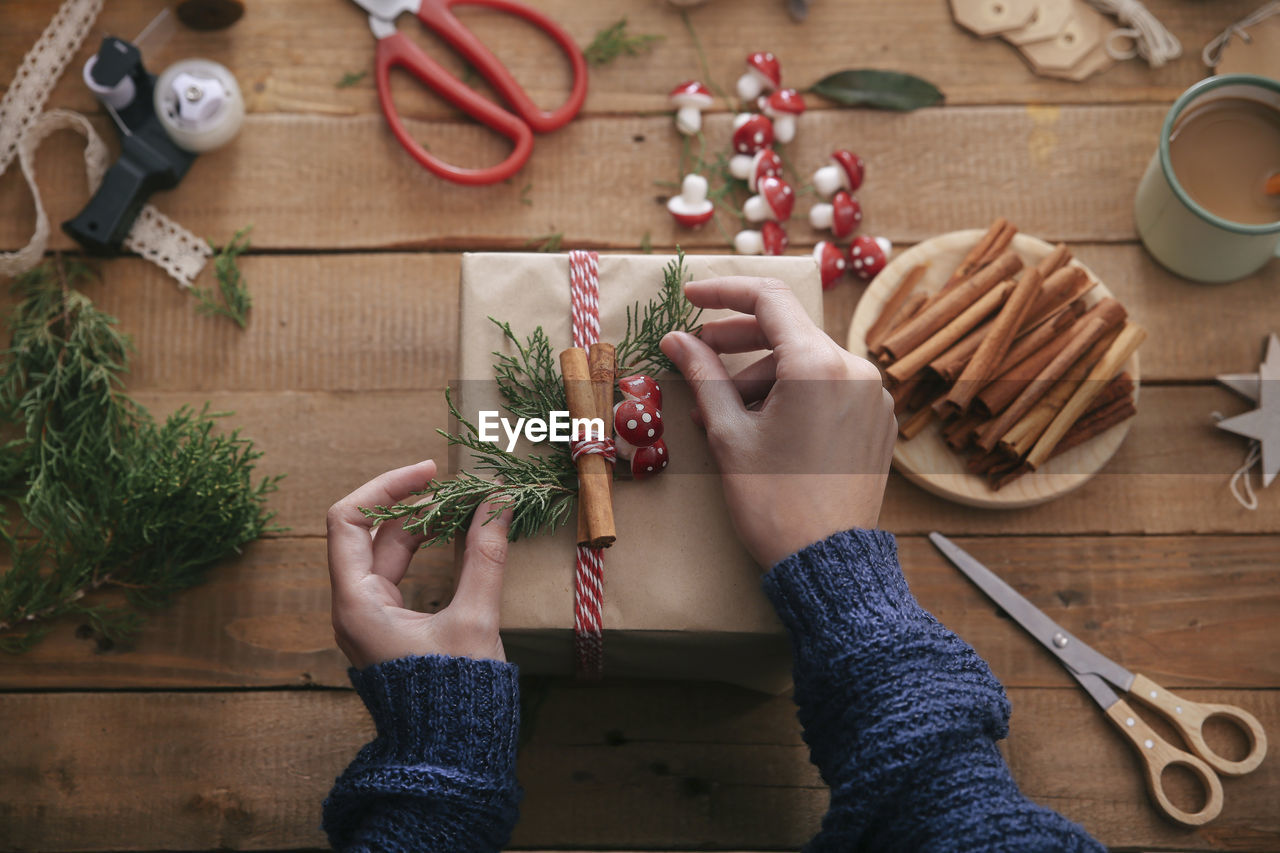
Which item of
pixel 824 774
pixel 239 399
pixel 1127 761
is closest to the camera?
pixel 824 774

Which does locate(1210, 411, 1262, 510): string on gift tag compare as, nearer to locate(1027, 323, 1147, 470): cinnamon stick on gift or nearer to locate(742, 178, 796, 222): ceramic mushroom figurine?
locate(1027, 323, 1147, 470): cinnamon stick on gift

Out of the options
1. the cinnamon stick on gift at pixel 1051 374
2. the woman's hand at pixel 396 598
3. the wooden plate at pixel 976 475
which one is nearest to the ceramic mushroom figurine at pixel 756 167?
the wooden plate at pixel 976 475

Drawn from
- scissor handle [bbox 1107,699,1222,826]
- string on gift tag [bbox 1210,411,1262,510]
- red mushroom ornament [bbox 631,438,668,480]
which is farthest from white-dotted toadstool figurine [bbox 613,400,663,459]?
string on gift tag [bbox 1210,411,1262,510]

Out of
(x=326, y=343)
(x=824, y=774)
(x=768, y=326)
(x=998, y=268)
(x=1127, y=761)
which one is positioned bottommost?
(x=1127, y=761)

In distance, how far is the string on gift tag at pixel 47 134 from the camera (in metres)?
1.37

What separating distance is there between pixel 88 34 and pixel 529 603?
1.17 m

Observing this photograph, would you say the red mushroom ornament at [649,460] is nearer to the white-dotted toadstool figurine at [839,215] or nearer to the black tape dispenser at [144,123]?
the white-dotted toadstool figurine at [839,215]

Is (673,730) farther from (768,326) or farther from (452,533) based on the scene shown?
(768,326)

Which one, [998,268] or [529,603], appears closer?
[529,603]

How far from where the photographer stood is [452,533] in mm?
980

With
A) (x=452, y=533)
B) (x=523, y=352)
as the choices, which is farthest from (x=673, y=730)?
(x=523, y=352)

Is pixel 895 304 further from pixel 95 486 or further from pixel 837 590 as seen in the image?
pixel 95 486

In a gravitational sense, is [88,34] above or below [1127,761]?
above

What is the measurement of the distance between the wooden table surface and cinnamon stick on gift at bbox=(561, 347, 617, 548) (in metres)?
0.40
